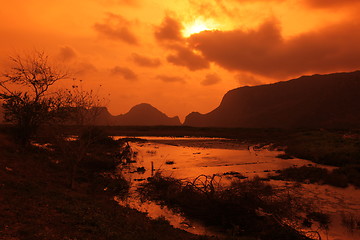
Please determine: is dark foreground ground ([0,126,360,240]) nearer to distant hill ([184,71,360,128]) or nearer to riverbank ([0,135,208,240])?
riverbank ([0,135,208,240])

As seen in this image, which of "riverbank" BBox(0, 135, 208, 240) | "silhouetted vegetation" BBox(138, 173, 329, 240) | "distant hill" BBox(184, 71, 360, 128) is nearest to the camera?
"riverbank" BBox(0, 135, 208, 240)

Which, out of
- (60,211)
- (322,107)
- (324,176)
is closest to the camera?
(60,211)

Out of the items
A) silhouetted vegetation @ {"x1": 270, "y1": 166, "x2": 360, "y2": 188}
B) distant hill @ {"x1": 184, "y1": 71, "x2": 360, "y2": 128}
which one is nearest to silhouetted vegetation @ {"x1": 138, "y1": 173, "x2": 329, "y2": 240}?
silhouetted vegetation @ {"x1": 270, "y1": 166, "x2": 360, "y2": 188}

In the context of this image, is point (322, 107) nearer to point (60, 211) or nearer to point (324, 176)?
point (324, 176)

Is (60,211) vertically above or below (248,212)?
above

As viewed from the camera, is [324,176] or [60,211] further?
[324,176]

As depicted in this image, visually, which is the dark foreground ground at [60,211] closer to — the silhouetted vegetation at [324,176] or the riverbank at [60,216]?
the riverbank at [60,216]

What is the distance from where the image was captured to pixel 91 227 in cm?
799

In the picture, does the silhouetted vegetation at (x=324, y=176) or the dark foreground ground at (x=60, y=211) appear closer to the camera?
the dark foreground ground at (x=60, y=211)

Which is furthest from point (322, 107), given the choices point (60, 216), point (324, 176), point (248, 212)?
point (60, 216)

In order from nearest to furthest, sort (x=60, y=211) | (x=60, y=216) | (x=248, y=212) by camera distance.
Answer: (x=60, y=216), (x=60, y=211), (x=248, y=212)

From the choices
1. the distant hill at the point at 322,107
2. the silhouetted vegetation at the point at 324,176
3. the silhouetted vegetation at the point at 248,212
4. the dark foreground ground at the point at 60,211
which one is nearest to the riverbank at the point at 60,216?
the dark foreground ground at the point at 60,211

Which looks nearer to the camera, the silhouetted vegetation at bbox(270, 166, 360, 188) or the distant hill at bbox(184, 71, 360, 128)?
the silhouetted vegetation at bbox(270, 166, 360, 188)

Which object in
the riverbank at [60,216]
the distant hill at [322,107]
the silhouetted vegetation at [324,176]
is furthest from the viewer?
the distant hill at [322,107]
